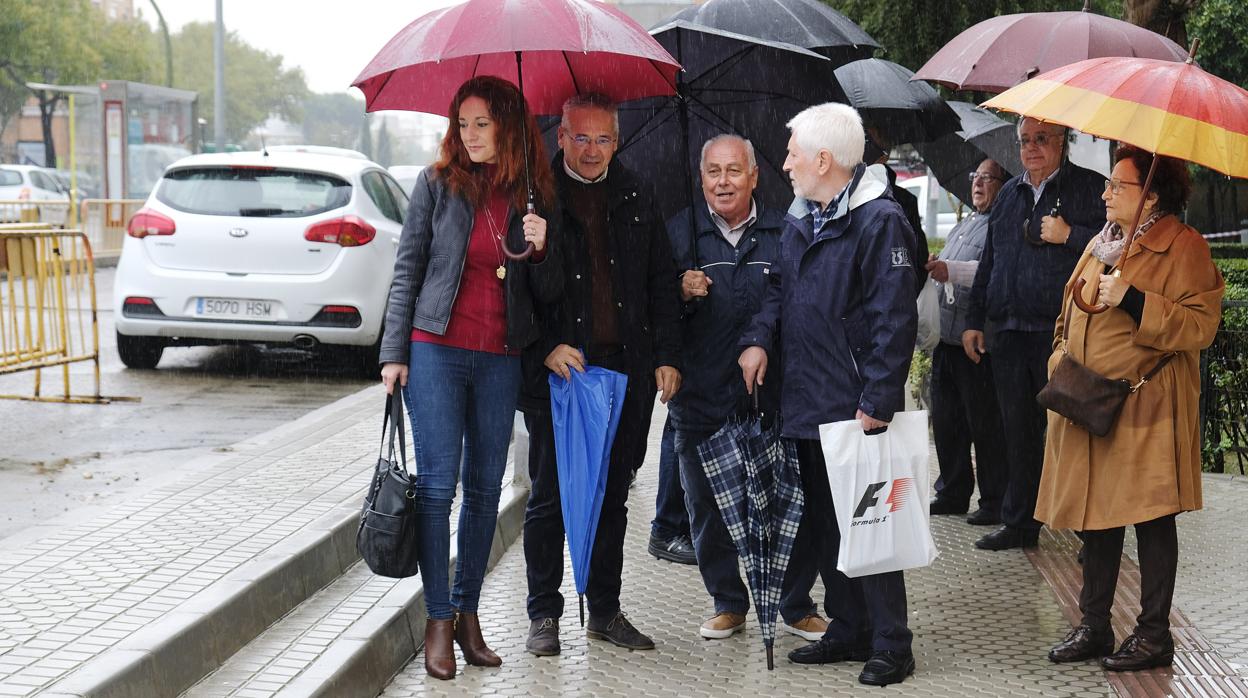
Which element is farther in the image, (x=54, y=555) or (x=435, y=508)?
(x=54, y=555)

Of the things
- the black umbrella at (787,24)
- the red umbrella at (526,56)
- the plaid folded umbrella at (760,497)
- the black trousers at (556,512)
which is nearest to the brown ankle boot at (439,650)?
the black trousers at (556,512)

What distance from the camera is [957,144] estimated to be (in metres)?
8.72

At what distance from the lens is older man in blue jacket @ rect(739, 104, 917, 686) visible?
14.8ft

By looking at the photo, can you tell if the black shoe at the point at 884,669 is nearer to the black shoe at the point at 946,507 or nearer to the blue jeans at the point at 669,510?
the blue jeans at the point at 669,510

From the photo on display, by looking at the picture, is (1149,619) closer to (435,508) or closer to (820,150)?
(820,150)

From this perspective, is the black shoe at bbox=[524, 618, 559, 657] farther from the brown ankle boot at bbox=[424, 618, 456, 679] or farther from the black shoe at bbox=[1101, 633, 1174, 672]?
the black shoe at bbox=[1101, 633, 1174, 672]

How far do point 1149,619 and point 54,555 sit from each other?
12.5ft

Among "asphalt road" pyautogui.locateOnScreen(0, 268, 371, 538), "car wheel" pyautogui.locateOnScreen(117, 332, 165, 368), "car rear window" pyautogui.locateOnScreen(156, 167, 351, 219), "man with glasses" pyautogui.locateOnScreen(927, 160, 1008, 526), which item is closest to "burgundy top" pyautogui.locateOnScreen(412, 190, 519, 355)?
"asphalt road" pyautogui.locateOnScreen(0, 268, 371, 538)

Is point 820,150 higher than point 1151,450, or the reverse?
point 820,150

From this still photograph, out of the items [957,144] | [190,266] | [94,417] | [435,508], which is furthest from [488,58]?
[190,266]

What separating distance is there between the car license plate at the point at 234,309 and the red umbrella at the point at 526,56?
5.99m

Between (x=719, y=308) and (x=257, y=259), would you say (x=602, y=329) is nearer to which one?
(x=719, y=308)

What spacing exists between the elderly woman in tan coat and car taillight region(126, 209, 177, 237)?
7828 millimetres

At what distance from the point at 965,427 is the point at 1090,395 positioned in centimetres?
246
